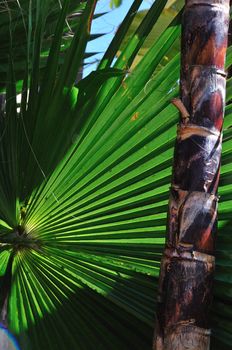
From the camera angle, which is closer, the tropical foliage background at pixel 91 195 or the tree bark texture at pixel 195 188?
the tree bark texture at pixel 195 188

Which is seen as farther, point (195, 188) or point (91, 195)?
point (91, 195)

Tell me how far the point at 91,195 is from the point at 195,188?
1.38 ft

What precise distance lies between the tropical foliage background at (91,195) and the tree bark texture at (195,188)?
0.22 meters

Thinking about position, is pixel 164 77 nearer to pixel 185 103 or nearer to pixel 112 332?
pixel 185 103

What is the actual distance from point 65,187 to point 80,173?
2.2 inches

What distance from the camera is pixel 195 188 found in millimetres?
953

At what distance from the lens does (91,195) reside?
131 centimetres

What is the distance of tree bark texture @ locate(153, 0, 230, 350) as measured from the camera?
0.92 meters

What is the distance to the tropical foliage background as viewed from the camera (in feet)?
4.03

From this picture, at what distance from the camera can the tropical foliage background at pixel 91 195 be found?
123 cm

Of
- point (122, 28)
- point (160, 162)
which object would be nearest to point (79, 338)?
point (160, 162)

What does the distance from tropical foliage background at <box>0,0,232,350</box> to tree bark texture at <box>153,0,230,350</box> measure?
22cm

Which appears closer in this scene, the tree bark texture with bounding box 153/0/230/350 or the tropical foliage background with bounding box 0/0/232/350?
the tree bark texture with bounding box 153/0/230/350

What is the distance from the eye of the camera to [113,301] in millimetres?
1198
